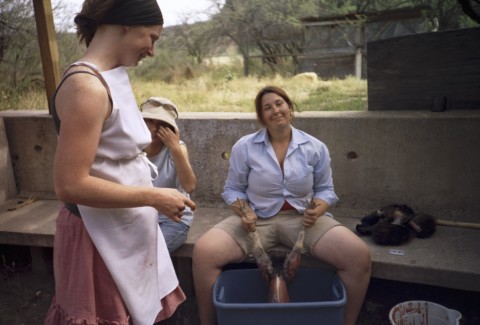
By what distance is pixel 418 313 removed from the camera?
7.88 feet

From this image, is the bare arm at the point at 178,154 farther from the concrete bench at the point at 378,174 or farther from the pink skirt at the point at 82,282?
the pink skirt at the point at 82,282

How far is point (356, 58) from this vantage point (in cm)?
1464

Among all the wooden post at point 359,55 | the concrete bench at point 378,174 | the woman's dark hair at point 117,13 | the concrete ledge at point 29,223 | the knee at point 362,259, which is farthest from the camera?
the wooden post at point 359,55

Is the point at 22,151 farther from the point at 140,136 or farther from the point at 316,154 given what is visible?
the point at 140,136

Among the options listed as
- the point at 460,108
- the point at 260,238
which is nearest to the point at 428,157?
the point at 460,108

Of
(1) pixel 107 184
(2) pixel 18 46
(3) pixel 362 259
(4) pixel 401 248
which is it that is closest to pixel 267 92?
(3) pixel 362 259

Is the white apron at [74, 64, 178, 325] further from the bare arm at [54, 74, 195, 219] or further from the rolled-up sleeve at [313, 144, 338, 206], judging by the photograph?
the rolled-up sleeve at [313, 144, 338, 206]

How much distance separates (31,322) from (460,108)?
11.9 feet

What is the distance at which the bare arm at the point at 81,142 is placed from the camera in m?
1.25

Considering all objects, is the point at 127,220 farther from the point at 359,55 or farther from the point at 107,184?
the point at 359,55

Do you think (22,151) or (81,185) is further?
(22,151)

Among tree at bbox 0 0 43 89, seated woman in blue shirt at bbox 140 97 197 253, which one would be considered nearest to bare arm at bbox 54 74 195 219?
seated woman in blue shirt at bbox 140 97 197 253

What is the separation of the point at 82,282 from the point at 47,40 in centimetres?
320

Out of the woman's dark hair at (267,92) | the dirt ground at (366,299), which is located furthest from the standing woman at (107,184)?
the dirt ground at (366,299)
